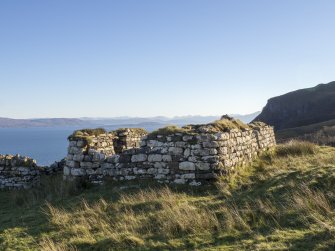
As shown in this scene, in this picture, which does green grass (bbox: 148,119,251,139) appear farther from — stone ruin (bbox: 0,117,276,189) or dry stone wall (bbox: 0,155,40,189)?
dry stone wall (bbox: 0,155,40,189)

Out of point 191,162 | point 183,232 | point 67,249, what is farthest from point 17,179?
point 183,232

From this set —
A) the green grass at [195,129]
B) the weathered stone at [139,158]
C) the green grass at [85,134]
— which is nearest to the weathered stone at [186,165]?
the green grass at [195,129]

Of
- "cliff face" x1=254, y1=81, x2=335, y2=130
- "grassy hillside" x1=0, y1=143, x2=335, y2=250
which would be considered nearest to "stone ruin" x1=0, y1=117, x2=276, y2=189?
"grassy hillside" x1=0, y1=143, x2=335, y2=250

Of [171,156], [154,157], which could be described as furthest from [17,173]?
[171,156]

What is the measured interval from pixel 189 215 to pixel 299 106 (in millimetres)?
88355

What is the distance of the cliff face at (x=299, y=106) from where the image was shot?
81.3 m

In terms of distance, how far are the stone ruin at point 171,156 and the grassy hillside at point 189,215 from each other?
489 millimetres

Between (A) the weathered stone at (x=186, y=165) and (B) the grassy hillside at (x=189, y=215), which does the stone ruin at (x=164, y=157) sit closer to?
(A) the weathered stone at (x=186, y=165)

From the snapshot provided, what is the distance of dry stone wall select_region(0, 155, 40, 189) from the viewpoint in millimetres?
16422

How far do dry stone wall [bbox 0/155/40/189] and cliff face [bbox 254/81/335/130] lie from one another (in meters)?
69.5

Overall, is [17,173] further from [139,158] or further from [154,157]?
[154,157]

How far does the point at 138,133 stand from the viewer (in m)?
19.6

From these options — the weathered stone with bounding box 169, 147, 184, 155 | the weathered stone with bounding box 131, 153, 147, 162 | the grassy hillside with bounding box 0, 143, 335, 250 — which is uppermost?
the weathered stone with bounding box 169, 147, 184, 155

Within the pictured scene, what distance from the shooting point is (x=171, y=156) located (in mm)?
12844
